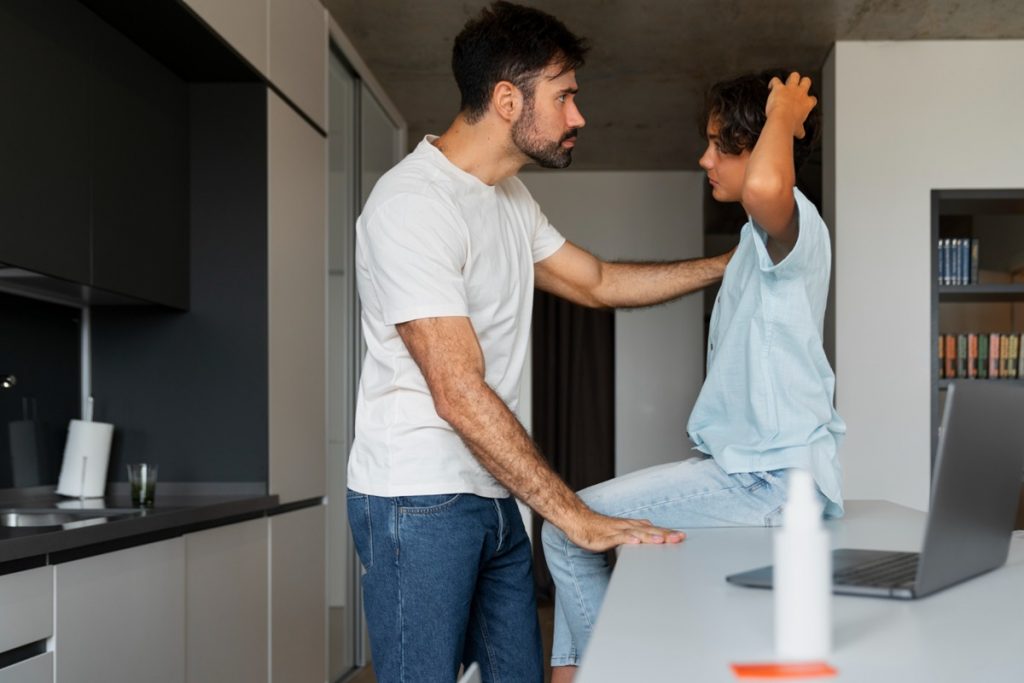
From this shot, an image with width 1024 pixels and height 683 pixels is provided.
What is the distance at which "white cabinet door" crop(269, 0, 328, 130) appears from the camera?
357cm

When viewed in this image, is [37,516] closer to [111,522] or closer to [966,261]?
[111,522]

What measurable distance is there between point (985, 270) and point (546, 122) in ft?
12.3

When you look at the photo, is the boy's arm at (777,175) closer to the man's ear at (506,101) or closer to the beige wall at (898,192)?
the man's ear at (506,101)

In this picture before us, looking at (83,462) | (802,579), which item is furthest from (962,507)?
(83,462)

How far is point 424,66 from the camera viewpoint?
552cm

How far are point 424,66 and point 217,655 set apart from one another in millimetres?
3278

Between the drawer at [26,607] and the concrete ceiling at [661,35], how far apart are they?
3.14 metres

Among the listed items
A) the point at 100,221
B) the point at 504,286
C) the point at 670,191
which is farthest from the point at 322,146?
the point at 670,191

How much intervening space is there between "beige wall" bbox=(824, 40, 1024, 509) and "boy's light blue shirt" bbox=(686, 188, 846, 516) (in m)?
3.02

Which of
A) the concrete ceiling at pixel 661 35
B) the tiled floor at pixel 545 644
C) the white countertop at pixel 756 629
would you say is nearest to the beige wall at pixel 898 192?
the concrete ceiling at pixel 661 35

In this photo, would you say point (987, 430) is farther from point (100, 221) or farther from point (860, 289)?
point (860, 289)

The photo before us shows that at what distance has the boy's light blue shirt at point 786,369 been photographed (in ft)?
6.05

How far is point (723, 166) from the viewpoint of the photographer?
2.17 metres

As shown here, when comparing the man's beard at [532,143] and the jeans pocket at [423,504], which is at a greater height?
the man's beard at [532,143]
